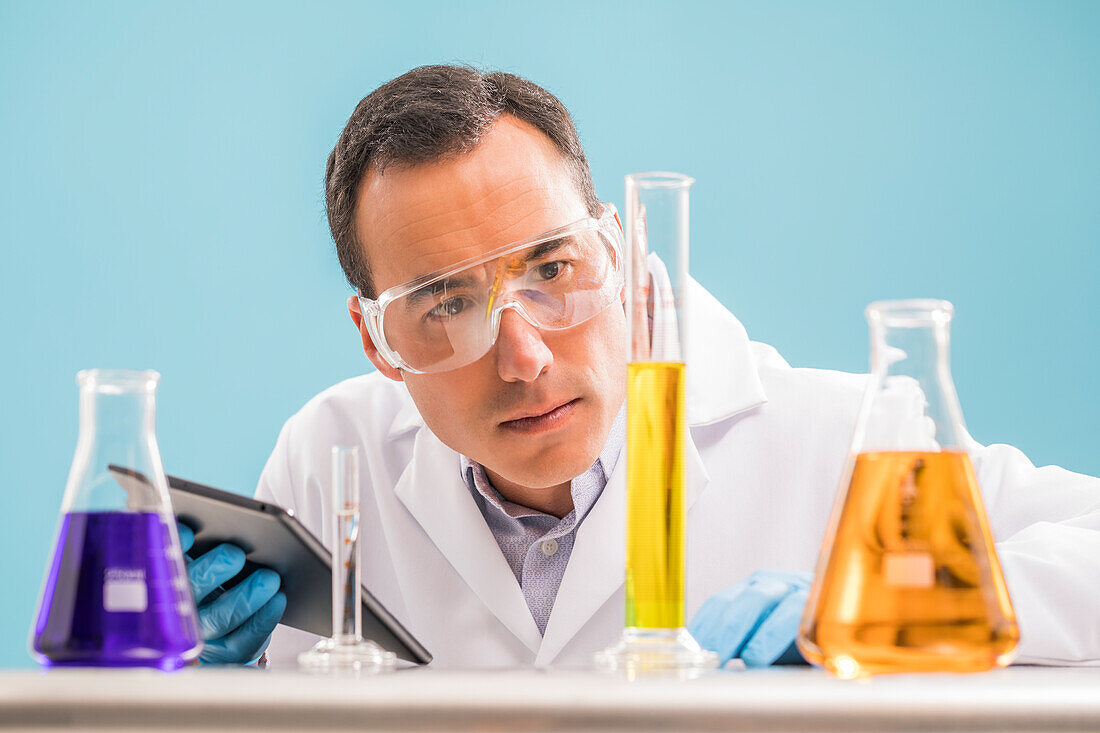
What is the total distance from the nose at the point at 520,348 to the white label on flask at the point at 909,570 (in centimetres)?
94

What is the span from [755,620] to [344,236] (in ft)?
4.23

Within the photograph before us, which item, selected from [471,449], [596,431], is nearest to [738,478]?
[596,431]

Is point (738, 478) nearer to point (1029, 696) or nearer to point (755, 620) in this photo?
point (755, 620)

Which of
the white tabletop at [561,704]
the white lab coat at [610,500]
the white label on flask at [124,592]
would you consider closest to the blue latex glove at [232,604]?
the white lab coat at [610,500]

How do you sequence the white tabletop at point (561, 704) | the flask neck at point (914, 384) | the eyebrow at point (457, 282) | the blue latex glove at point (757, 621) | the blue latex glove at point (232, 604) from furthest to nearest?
the eyebrow at point (457, 282) < the blue latex glove at point (232, 604) < the blue latex glove at point (757, 621) < the flask neck at point (914, 384) < the white tabletop at point (561, 704)

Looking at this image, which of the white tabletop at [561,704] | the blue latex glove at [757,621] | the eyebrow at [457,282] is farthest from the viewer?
the eyebrow at [457,282]

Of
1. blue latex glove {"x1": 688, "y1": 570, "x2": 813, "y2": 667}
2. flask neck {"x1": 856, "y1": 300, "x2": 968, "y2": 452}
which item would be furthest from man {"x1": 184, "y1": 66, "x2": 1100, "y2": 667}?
flask neck {"x1": 856, "y1": 300, "x2": 968, "y2": 452}

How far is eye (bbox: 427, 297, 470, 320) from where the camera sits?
141cm

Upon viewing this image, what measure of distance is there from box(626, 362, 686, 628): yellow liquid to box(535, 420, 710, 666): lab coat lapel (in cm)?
97

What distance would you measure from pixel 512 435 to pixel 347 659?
3.13ft

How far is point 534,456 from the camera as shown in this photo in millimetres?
1556

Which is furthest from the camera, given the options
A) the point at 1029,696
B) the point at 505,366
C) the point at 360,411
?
the point at 360,411

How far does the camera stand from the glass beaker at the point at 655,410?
59cm

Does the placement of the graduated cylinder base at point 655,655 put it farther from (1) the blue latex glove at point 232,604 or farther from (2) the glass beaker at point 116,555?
(1) the blue latex glove at point 232,604
